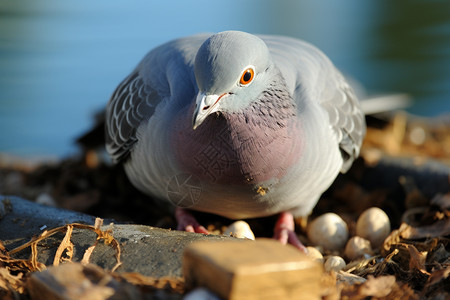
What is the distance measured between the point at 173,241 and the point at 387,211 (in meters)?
2.06

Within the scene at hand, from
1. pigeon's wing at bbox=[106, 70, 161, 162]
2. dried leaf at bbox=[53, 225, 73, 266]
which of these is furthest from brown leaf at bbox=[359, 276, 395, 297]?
pigeon's wing at bbox=[106, 70, 161, 162]

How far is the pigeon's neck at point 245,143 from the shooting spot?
9.86 ft

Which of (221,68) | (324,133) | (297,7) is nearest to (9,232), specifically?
(221,68)

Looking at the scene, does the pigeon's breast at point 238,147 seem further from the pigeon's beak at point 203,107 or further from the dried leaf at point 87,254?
the dried leaf at point 87,254

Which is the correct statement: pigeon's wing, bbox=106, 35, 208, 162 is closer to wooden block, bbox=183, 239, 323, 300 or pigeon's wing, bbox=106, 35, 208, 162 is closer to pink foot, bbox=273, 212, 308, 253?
pink foot, bbox=273, 212, 308, 253

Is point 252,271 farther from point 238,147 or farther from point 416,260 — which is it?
point 416,260

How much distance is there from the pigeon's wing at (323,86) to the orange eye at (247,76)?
47 centimetres

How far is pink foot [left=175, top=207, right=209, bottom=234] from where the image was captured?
12.4 feet

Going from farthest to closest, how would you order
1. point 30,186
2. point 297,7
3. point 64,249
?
point 297,7 → point 30,186 → point 64,249

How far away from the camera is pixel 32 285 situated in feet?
7.03

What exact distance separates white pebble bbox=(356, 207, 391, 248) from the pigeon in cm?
35

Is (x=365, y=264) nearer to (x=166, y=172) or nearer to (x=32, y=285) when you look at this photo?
(x=166, y=172)

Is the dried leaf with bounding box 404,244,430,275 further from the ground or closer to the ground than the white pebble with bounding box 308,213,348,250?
further from the ground

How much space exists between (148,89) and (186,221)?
884mm
